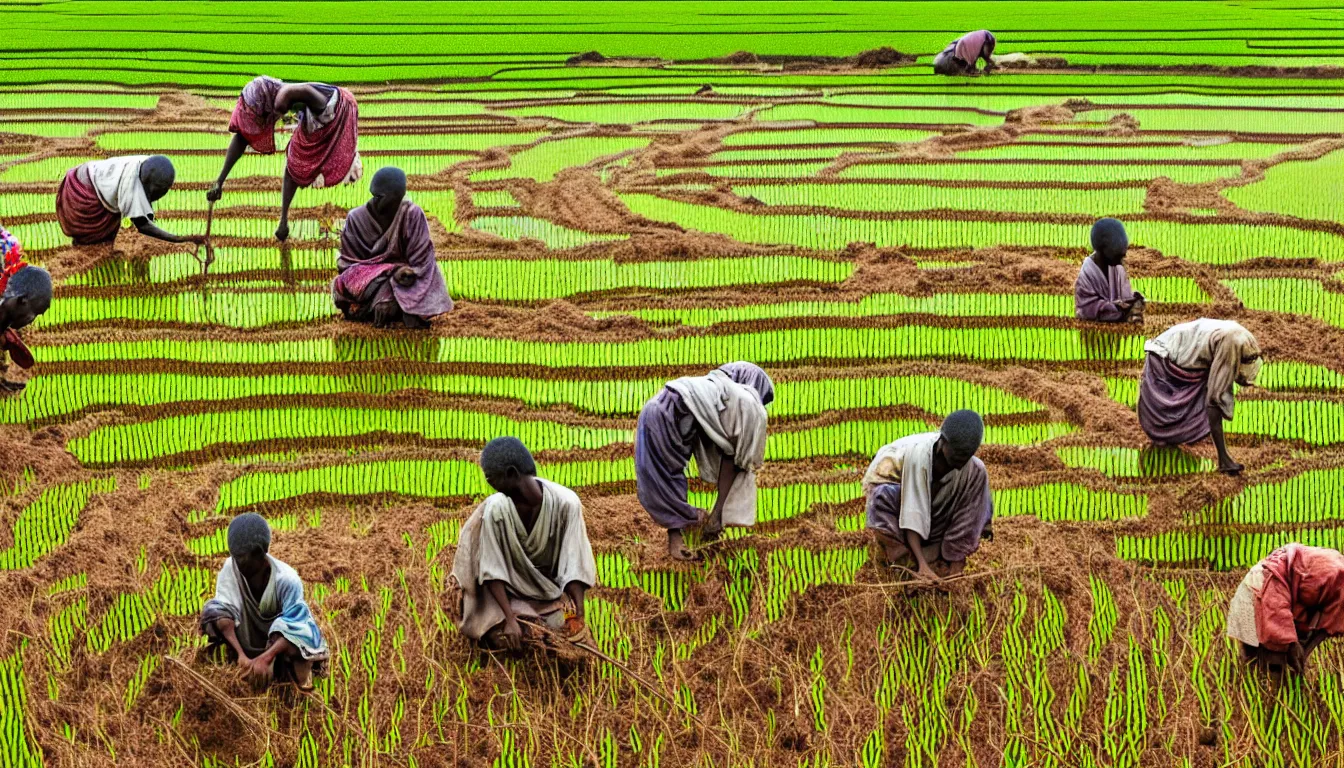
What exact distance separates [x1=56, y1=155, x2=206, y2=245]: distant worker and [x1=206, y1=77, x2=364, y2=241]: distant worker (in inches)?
22.5

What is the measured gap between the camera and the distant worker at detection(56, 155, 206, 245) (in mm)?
11109

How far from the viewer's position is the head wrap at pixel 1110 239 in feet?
33.8

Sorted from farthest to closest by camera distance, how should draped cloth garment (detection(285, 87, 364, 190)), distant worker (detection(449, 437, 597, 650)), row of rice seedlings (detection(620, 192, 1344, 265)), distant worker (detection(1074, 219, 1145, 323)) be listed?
1. row of rice seedlings (detection(620, 192, 1344, 265))
2. draped cloth garment (detection(285, 87, 364, 190))
3. distant worker (detection(1074, 219, 1145, 323))
4. distant worker (detection(449, 437, 597, 650))

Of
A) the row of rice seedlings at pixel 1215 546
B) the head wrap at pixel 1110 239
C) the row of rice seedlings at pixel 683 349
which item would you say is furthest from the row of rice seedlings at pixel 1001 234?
the row of rice seedlings at pixel 1215 546

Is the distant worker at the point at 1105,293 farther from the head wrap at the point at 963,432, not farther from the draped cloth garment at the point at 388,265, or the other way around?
the draped cloth garment at the point at 388,265

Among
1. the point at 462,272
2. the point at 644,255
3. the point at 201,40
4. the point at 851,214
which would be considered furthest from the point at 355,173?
the point at 201,40

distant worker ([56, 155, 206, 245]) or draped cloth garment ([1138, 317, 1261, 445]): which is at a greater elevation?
distant worker ([56, 155, 206, 245])

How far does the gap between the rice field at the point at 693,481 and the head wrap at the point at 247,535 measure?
24.3 inches

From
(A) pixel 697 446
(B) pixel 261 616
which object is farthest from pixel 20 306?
(A) pixel 697 446

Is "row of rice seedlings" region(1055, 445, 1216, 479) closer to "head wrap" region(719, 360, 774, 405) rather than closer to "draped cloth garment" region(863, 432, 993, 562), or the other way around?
"draped cloth garment" region(863, 432, 993, 562)

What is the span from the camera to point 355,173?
1232cm

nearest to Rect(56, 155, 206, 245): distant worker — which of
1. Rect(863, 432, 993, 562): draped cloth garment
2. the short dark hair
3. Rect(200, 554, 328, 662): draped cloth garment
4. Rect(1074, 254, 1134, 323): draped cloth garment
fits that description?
Rect(200, 554, 328, 662): draped cloth garment

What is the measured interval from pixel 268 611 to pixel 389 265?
14.8 feet

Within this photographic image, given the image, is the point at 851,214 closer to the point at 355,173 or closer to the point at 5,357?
the point at 355,173
